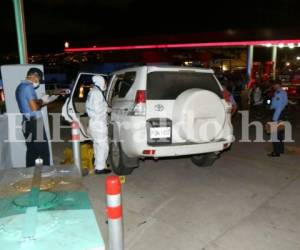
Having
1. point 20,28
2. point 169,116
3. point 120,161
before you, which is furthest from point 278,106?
point 20,28

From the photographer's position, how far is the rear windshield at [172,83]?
539cm

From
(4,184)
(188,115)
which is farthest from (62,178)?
(188,115)

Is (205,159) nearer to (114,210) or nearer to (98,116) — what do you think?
Result: (98,116)

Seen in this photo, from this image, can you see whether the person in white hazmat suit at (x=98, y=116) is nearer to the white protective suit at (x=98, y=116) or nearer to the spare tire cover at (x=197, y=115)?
the white protective suit at (x=98, y=116)

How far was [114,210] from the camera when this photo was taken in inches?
110

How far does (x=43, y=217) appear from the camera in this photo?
3.38 metres

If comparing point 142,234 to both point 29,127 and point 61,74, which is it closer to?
point 29,127

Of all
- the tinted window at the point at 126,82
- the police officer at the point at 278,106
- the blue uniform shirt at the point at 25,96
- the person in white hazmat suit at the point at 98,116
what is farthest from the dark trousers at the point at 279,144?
the blue uniform shirt at the point at 25,96

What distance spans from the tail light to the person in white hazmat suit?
85cm

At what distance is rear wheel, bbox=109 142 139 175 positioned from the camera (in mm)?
5863

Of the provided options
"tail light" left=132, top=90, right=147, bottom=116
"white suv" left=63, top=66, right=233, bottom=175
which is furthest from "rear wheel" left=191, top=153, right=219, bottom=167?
"tail light" left=132, top=90, right=147, bottom=116

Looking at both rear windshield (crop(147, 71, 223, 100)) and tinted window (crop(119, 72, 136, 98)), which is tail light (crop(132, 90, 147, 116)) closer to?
rear windshield (crop(147, 71, 223, 100))

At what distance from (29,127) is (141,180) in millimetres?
2103

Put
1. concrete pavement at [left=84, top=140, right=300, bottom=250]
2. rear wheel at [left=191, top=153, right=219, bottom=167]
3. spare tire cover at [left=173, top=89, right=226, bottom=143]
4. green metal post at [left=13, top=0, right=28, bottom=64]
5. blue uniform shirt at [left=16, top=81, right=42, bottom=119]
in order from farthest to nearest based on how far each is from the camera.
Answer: green metal post at [left=13, top=0, right=28, bottom=64]
rear wheel at [left=191, top=153, right=219, bottom=167]
blue uniform shirt at [left=16, top=81, right=42, bottom=119]
spare tire cover at [left=173, top=89, right=226, bottom=143]
concrete pavement at [left=84, top=140, right=300, bottom=250]
